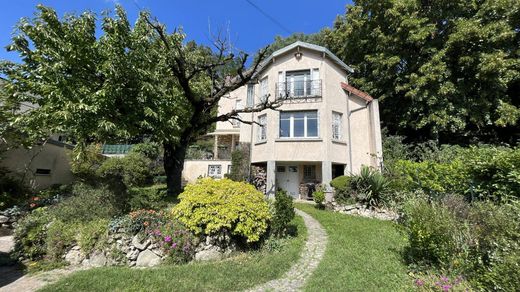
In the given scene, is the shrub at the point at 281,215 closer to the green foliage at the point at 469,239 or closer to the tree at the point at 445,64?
the green foliage at the point at 469,239

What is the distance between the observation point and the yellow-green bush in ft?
22.5

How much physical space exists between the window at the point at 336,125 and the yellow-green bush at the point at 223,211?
10789 millimetres

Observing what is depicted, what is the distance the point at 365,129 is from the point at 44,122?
18198mm

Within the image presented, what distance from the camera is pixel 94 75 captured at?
9.91m

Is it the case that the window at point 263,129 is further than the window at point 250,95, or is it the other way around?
the window at point 250,95

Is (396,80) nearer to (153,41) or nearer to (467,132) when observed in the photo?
(467,132)

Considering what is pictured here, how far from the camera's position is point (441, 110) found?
659 inches

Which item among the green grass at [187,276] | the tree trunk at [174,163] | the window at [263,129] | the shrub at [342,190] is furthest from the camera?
the window at [263,129]

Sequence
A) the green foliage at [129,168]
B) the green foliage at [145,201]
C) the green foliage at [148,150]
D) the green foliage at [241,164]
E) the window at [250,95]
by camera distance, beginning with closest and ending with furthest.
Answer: the green foliage at [145,201] → the green foliage at [241,164] → the green foliage at [129,168] → the window at [250,95] → the green foliage at [148,150]

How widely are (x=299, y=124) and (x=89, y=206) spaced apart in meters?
12.8

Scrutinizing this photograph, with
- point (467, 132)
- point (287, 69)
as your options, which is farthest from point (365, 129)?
point (467, 132)

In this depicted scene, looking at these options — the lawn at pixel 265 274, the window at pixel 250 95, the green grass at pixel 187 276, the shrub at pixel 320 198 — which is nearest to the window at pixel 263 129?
the window at pixel 250 95

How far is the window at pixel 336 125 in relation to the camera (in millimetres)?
16766

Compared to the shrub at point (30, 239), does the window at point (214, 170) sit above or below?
above
